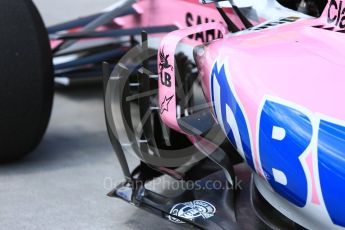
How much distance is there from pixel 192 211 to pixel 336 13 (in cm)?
81

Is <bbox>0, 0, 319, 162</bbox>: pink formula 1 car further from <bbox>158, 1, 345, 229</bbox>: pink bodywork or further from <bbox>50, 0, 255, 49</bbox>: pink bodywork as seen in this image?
<bbox>158, 1, 345, 229</bbox>: pink bodywork

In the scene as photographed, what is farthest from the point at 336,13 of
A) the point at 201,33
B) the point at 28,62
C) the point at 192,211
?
the point at 28,62

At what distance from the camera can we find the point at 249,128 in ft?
6.19

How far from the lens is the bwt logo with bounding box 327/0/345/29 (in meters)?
2.17

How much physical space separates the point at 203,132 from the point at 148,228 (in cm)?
47

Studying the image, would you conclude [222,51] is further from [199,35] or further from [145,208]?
[199,35]


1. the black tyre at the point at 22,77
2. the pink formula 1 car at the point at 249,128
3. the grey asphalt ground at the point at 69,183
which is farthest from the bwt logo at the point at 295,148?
the black tyre at the point at 22,77

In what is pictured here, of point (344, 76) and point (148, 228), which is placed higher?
point (344, 76)

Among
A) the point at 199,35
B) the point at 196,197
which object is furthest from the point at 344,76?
the point at 199,35

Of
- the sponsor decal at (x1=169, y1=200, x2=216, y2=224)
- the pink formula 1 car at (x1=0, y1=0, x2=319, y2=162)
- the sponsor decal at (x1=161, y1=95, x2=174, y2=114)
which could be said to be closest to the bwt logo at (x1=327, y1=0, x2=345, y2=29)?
the pink formula 1 car at (x1=0, y1=0, x2=319, y2=162)

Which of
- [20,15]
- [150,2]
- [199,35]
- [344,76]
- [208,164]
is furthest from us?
[150,2]

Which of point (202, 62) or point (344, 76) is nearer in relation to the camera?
point (344, 76)

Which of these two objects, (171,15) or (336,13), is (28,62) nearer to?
(171,15)

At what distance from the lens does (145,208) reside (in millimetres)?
2303
